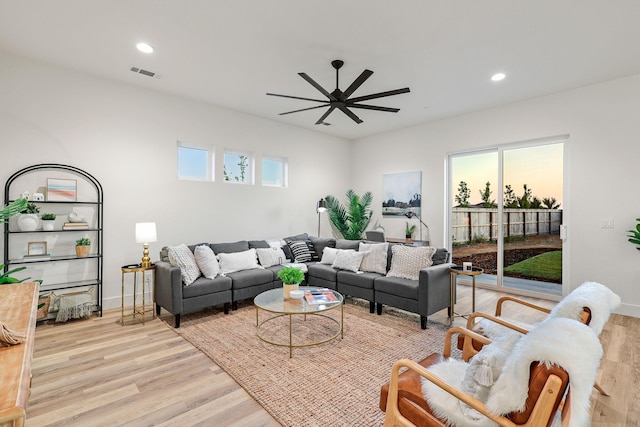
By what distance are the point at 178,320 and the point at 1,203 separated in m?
2.37

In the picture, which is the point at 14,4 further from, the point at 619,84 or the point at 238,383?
the point at 619,84

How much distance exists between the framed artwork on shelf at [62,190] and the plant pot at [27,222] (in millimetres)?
306

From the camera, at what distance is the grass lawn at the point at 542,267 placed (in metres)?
4.75

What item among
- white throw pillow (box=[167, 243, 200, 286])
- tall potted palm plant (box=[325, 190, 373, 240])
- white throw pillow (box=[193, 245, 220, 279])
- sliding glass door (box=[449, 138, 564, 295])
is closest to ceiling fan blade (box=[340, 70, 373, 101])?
white throw pillow (box=[193, 245, 220, 279])

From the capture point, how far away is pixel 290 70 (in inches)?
151

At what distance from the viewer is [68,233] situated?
3900mm

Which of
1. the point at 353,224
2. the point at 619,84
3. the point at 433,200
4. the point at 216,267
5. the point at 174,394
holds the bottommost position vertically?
the point at 174,394

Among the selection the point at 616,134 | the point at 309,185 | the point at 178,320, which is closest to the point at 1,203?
the point at 178,320

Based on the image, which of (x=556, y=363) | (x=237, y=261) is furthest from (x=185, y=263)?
(x=556, y=363)

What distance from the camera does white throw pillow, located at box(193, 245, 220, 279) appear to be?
4.01 m

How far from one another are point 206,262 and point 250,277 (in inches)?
23.8

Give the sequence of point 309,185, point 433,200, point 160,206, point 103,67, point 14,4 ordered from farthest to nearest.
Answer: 1. point 309,185
2. point 433,200
3. point 160,206
4. point 103,67
5. point 14,4

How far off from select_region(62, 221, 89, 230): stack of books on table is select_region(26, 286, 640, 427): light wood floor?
1126mm

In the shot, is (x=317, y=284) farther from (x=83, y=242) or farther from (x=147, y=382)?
(x=83, y=242)
